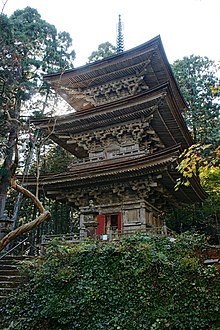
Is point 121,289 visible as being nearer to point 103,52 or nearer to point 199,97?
point 199,97

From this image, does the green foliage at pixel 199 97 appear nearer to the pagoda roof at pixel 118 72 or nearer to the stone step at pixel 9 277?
the pagoda roof at pixel 118 72

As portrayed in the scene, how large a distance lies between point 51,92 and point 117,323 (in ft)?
60.4

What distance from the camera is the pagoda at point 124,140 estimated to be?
39.5 ft

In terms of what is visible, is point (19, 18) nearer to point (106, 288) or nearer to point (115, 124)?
point (115, 124)

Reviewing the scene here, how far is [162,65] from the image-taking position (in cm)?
1498

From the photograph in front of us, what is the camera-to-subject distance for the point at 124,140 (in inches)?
571

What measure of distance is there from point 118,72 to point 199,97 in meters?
13.9

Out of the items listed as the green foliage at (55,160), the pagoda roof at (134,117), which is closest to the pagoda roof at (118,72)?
the pagoda roof at (134,117)

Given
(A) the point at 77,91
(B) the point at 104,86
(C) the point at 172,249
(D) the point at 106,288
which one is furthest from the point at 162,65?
(D) the point at 106,288

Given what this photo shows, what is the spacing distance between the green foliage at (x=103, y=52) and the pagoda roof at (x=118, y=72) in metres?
14.5

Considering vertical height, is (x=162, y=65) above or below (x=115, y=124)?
above

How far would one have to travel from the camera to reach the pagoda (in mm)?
12039

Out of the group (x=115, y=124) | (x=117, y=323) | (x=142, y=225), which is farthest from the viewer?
(x=115, y=124)

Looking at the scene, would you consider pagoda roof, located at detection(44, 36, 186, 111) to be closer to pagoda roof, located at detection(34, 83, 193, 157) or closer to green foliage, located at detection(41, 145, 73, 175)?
pagoda roof, located at detection(34, 83, 193, 157)
